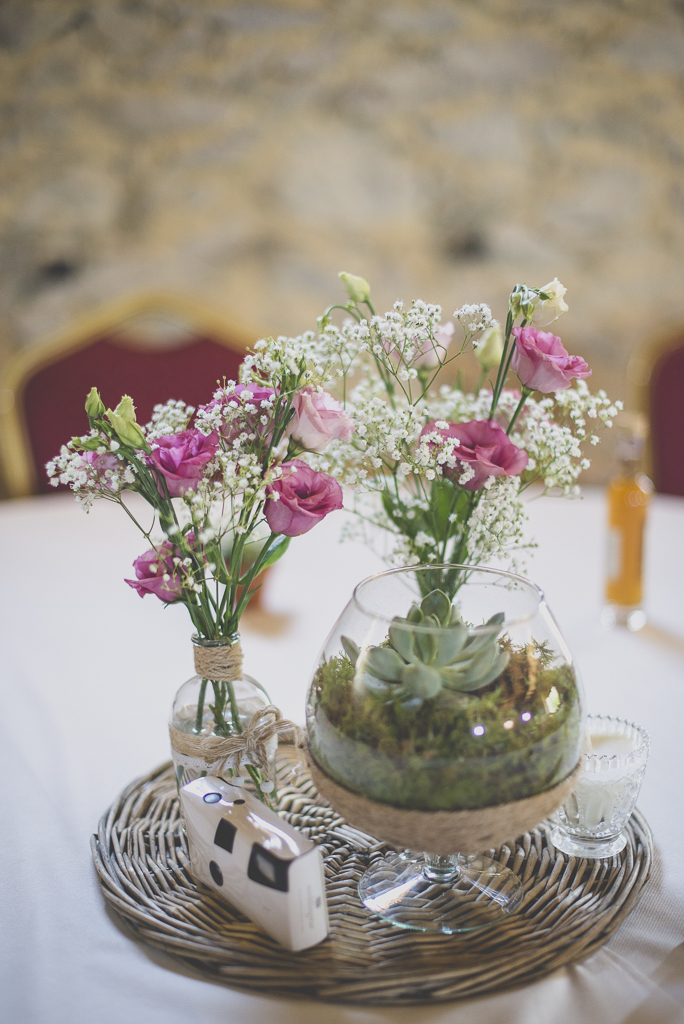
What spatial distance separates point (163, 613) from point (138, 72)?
1804mm

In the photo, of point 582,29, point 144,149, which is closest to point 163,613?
point 144,149

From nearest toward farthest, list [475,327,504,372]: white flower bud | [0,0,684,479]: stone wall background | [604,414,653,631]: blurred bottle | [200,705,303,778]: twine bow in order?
[200,705,303,778]: twine bow, [475,327,504,372]: white flower bud, [604,414,653,631]: blurred bottle, [0,0,684,479]: stone wall background

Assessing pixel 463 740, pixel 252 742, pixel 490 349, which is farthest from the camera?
pixel 490 349

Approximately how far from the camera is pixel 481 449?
2.21 feet

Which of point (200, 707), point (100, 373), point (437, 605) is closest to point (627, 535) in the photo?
point (437, 605)

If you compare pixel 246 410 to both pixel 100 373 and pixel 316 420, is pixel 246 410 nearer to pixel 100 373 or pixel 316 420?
pixel 316 420

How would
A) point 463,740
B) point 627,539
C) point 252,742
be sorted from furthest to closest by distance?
1. point 627,539
2. point 252,742
3. point 463,740

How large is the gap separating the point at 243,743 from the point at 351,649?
122 millimetres

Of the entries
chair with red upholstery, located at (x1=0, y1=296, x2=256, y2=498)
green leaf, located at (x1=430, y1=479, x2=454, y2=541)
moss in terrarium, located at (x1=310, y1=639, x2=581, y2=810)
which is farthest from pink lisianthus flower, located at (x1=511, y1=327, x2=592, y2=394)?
chair with red upholstery, located at (x1=0, y1=296, x2=256, y2=498)

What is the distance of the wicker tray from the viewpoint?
0.55 m

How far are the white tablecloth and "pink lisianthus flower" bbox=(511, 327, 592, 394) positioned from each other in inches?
14.5

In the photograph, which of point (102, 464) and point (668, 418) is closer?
point (102, 464)

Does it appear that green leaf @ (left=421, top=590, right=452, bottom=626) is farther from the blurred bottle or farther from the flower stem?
the blurred bottle

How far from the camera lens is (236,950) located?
0.57 metres
